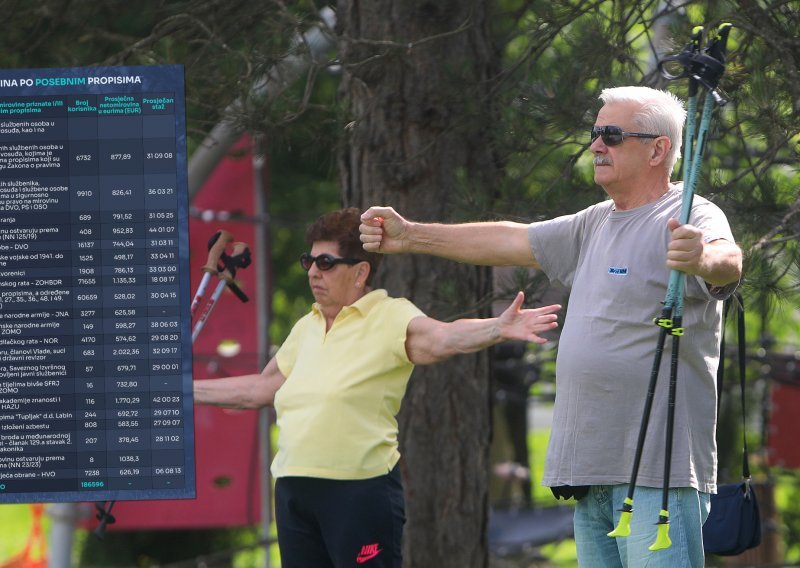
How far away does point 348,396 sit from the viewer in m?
4.06

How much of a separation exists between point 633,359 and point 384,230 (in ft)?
3.02

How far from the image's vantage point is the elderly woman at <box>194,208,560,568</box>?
4039 millimetres

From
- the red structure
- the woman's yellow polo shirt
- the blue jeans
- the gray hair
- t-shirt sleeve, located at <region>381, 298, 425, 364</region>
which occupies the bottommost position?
the red structure

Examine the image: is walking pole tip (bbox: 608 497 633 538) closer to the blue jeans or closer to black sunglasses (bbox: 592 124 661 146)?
the blue jeans

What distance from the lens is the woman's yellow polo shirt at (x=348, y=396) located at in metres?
4.04

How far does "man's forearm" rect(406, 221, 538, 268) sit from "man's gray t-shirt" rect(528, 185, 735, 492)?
376mm

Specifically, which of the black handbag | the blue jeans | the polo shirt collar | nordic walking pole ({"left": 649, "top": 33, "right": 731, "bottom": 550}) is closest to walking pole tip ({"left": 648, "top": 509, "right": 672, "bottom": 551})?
nordic walking pole ({"left": 649, "top": 33, "right": 731, "bottom": 550})

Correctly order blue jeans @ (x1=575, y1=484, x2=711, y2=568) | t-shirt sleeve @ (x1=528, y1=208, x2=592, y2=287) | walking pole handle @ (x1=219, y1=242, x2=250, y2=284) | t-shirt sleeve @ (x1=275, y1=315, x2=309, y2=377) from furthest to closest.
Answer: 1. walking pole handle @ (x1=219, y1=242, x2=250, y2=284)
2. t-shirt sleeve @ (x1=275, y1=315, x2=309, y2=377)
3. t-shirt sleeve @ (x1=528, y1=208, x2=592, y2=287)
4. blue jeans @ (x1=575, y1=484, x2=711, y2=568)

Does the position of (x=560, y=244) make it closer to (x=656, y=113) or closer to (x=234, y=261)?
(x=656, y=113)

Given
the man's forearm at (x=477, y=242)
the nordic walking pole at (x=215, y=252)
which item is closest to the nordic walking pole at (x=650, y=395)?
the man's forearm at (x=477, y=242)

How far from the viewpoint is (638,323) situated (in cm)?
330

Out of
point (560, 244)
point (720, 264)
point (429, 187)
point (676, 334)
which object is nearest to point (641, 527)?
point (676, 334)

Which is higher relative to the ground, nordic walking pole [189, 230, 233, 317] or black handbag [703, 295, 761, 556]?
nordic walking pole [189, 230, 233, 317]

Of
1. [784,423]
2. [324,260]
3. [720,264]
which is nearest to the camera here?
[720,264]
